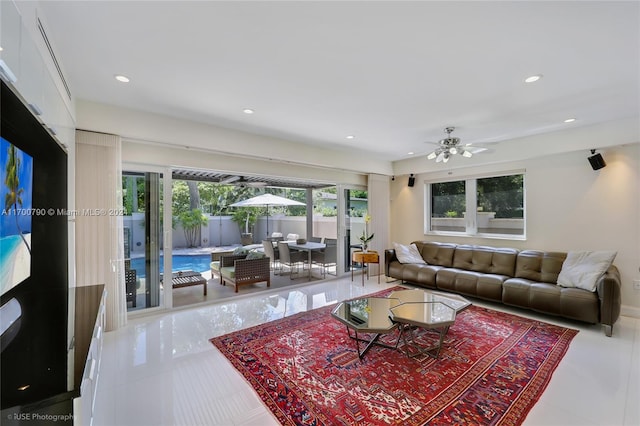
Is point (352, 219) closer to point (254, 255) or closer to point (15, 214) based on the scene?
point (254, 255)

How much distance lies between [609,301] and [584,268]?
565 mm

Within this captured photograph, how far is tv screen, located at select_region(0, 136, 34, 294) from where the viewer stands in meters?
1.28

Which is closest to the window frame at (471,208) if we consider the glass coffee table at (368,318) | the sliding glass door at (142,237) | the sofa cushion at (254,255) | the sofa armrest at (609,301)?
the sofa armrest at (609,301)

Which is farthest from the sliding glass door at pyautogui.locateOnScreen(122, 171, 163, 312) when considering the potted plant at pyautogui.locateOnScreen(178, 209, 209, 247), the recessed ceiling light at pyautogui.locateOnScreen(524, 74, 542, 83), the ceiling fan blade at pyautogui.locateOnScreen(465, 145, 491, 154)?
the potted plant at pyautogui.locateOnScreen(178, 209, 209, 247)

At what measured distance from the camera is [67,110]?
256 cm

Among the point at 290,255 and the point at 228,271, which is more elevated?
the point at 290,255

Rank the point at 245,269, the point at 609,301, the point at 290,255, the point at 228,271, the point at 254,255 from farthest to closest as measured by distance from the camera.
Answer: the point at 290,255
the point at 254,255
the point at 228,271
the point at 245,269
the point at 609,301

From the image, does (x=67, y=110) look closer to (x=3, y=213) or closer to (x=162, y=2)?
(x=162, y=2)

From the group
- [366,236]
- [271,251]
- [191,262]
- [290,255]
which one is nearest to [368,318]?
[290,255]

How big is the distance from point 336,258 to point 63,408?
5580 millimetres

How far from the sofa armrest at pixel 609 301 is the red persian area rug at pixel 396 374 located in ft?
1.13

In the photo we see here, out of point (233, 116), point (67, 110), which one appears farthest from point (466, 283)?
point (67, 110)

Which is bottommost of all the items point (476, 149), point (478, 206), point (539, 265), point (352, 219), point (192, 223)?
point (539, 265)

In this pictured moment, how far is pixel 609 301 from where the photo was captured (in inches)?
125
